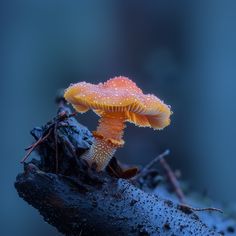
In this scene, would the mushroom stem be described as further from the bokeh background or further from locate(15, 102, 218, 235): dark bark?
the bokeh background

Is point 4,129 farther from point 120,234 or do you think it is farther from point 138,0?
point 120,234

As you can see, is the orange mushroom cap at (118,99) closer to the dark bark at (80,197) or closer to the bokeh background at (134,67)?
the dark bark at (80,197)

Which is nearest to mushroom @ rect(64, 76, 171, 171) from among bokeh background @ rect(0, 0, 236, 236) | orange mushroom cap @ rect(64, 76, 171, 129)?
orange mushroom cap @ rect(64, 76, 171, 129)

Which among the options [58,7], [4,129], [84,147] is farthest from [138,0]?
[84,147]

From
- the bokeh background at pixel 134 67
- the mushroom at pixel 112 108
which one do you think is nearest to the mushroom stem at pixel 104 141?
the mushroom at pixel 112 108

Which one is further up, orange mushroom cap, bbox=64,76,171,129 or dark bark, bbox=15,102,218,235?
orange mushroom cap, bbox=64,76,171,129
